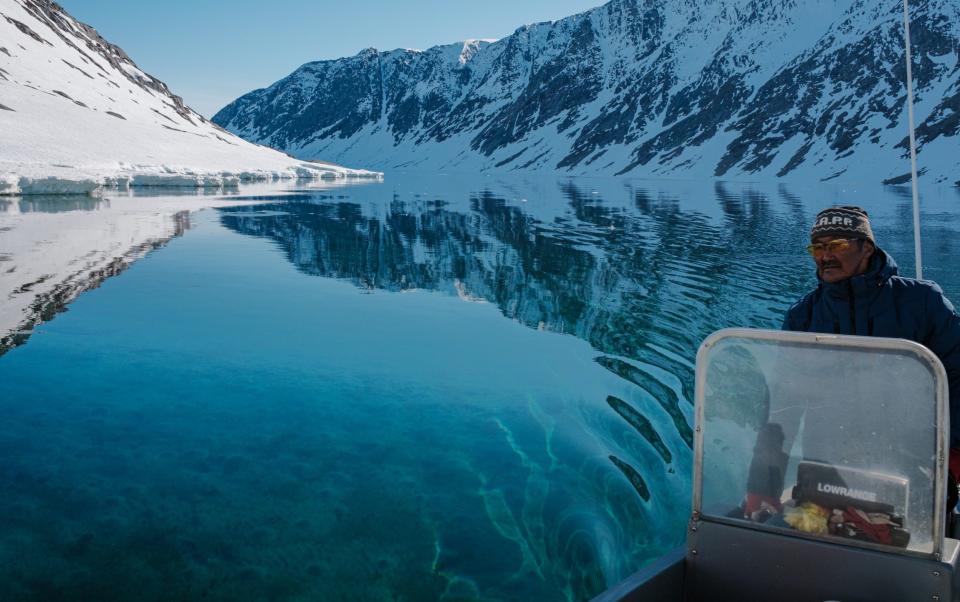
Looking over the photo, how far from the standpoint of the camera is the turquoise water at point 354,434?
524cm

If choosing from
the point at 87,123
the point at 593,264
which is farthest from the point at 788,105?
the point at 593,264

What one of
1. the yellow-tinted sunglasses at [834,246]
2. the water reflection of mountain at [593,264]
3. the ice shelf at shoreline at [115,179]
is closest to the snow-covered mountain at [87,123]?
the ice shelf at shoreline at [115,179]

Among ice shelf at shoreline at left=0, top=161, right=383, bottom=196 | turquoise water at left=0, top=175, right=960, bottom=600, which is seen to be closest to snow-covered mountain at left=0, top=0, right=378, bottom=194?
ice shelf at shoreline at left=0, top=161, right=383, bottom=196

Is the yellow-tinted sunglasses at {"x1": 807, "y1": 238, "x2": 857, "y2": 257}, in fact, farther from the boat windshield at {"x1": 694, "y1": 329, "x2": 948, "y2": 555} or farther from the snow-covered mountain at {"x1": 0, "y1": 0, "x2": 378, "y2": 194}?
the snow-covered mountain at {"x1": 0, "y1": 0, "x2": 378, "y2": 194}

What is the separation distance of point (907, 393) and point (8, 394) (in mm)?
9219

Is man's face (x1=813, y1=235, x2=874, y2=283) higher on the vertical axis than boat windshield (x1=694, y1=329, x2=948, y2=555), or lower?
higher

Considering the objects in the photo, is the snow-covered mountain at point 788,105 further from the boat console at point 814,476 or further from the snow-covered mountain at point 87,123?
the boat console at point 814,476

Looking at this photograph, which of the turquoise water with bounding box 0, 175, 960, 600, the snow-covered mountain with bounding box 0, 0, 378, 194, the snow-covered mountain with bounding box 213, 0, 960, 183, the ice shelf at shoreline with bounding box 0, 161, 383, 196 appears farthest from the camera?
the snow-covered mountain with bounding box 213, 0, 960, 183

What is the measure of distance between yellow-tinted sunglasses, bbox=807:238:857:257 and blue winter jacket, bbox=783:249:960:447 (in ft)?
0.67

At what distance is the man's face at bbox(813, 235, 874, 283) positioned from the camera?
4133mm

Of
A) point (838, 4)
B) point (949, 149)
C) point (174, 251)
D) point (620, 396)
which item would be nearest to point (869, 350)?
point (620, 396)

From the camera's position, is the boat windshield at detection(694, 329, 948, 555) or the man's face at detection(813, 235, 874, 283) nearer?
the boat windshield at detection(694, 329, 948, 555)

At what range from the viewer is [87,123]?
249 ft

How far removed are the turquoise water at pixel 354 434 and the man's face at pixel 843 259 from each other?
2603 millimetres
